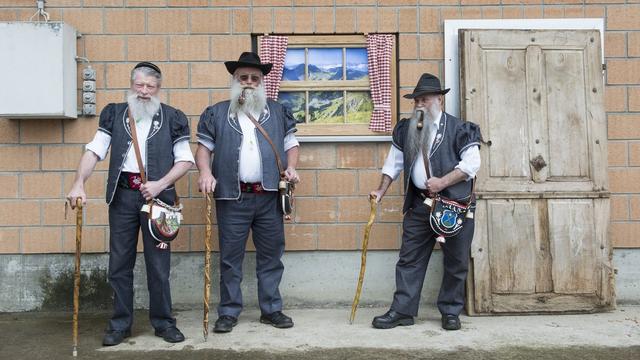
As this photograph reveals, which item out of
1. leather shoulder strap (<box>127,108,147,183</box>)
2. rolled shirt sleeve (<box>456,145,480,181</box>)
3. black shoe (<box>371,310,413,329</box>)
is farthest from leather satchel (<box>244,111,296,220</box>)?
rolled shirt sleeve (<box>456,145,480,181</box>)

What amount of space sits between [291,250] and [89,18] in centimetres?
265

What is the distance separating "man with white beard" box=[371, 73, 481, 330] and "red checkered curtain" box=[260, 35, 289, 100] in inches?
46.6

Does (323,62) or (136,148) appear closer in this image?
(136,148)

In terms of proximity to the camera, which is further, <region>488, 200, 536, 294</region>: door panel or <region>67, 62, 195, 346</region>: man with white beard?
<region>488, 200, 536, 294</region>: door panel

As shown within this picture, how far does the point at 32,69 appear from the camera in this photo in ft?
16.4

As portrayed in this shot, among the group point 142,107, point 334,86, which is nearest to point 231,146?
point 142,107

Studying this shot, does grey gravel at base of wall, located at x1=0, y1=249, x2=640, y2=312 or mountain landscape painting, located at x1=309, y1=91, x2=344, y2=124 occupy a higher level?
mountain landscape painting, located at x1=309, y1=91, x2=344, y2=124

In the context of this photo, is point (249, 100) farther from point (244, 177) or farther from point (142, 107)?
point (142, 107)

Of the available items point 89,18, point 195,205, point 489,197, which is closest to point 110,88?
point 89,18

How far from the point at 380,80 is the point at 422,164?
3.51ft

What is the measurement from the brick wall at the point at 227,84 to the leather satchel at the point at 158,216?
99 centimetres

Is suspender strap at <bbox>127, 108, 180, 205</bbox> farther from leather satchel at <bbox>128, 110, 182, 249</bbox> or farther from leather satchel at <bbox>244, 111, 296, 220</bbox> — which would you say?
leather satchel at <bbox>244, 111, 296, 220</bbox>

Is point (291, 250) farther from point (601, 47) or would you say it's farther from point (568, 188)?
point (601, 47)

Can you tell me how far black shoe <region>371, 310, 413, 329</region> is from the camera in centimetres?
472
